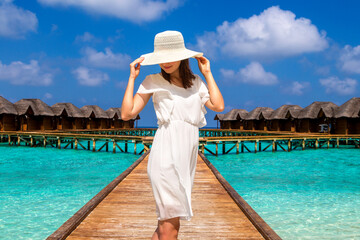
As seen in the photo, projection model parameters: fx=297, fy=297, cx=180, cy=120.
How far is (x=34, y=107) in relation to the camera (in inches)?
1422

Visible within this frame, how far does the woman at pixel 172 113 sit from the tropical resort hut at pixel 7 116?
34979 mm

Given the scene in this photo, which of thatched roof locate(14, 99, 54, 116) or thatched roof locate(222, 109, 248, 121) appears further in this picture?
thatched roof locate(222, 109, 248, 121)

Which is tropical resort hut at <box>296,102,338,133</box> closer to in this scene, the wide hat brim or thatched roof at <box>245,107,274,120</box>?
thatched roof at <box>245,107,274,120</box>

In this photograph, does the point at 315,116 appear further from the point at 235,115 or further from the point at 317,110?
the point at 235,115

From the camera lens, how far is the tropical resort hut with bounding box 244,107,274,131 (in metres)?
43.7

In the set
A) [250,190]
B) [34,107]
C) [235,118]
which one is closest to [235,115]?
[235,118]

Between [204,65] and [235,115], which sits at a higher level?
[235,115]

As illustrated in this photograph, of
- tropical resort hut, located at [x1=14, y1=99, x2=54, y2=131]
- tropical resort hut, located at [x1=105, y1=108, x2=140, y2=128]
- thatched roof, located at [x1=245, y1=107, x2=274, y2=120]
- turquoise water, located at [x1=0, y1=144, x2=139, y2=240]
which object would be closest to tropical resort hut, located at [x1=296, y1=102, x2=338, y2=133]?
thatched roof, located at [x1=245, y1=107, x2=274, y2=120]

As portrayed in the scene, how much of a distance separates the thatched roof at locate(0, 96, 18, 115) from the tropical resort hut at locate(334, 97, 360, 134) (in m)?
35.3

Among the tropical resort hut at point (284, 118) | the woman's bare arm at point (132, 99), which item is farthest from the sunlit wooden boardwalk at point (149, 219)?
the tropical resort hut at point (284, 118)

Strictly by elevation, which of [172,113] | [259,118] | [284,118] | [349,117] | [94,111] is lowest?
[172,113]

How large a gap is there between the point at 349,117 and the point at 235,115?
2074 cm

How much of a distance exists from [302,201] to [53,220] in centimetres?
811

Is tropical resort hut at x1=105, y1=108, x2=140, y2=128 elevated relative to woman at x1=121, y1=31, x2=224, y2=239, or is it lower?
elevated
